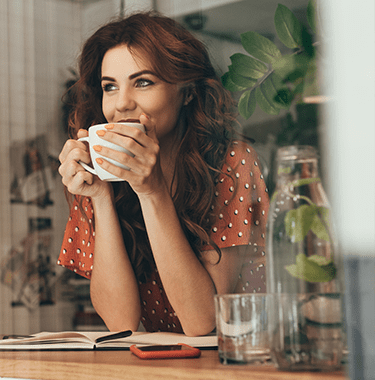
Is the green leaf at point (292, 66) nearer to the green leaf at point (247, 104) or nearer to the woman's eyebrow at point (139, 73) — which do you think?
the green leaf at point (247, 104)

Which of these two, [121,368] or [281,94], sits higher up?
[281,94]

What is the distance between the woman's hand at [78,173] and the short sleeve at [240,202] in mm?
241

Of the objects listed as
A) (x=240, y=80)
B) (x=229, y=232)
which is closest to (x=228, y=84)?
(x=240, y=80)

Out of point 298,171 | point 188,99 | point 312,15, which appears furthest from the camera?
point 188,99

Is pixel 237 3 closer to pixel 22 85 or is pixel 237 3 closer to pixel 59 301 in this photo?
pixel 22 85

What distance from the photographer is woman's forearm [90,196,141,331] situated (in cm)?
92

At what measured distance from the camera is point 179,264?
0.82 m

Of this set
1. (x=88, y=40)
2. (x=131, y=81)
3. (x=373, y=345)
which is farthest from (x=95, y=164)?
(x=373, y=345)

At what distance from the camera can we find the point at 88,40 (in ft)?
3.15

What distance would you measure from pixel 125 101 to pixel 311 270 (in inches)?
20.8

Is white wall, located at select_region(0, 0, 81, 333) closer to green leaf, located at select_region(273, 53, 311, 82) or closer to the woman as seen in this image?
the woman

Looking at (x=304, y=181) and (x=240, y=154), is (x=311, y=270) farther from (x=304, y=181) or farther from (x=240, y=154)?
(x=240, y=154)

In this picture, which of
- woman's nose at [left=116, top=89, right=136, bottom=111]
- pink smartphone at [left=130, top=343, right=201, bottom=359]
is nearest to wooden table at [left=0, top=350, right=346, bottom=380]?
pink smartphone at [left=130, top=343, right=201, bottom=359]

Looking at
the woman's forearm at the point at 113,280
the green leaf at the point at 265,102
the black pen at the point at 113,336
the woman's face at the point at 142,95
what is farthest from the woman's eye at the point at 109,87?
the black pen at the point at 113,336
